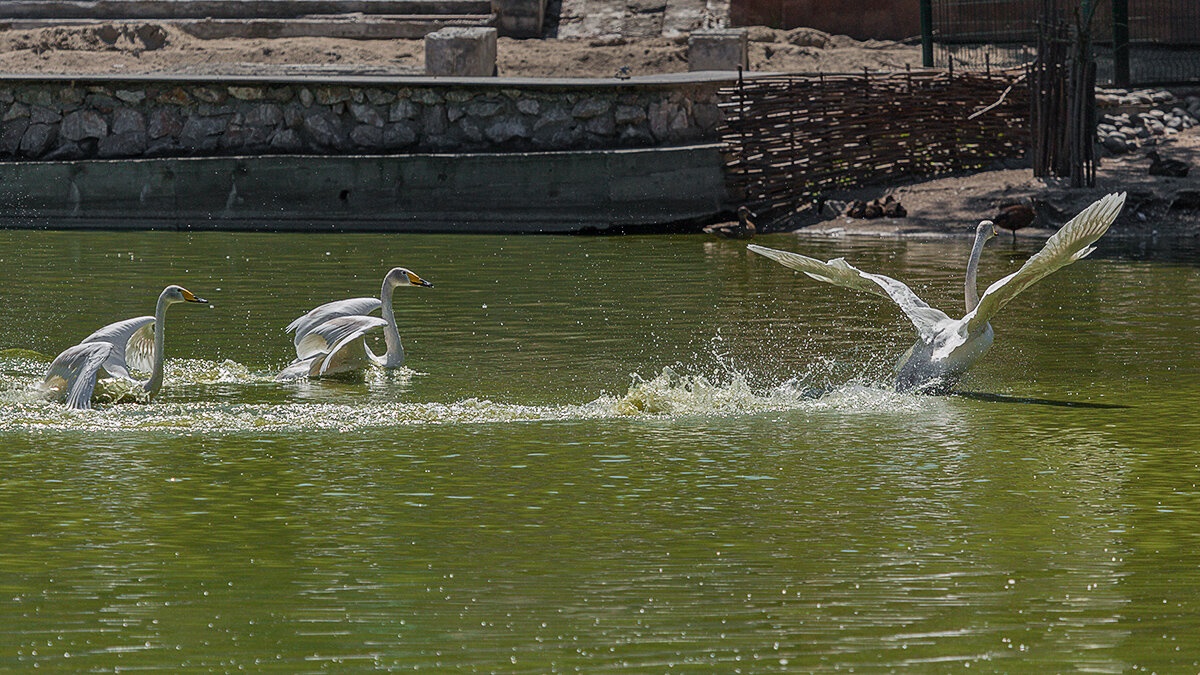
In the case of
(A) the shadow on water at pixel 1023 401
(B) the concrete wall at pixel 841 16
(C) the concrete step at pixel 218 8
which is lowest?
(A) the shadow on water at pixel 1023 401

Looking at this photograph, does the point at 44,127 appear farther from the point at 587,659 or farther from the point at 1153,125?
the point at 587,659

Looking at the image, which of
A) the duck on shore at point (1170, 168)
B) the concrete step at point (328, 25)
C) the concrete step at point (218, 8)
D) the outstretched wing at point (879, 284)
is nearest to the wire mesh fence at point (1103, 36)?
the duck on shore at point (1170, 168)

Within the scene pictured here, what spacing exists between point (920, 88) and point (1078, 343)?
1033cm

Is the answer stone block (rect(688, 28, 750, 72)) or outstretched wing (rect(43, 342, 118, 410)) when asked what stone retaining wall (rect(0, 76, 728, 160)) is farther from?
outstretched wing (rect(43, 342, 118, 410))

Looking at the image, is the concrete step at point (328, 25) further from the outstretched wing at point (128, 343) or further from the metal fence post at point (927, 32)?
the outstretched wing at point (128, 343)

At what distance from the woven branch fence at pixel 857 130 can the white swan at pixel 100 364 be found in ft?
37.3

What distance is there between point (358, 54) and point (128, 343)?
1499 centimetres

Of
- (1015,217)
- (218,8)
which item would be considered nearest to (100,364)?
(1015,217)

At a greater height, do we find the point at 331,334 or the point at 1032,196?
the point at 1032,196

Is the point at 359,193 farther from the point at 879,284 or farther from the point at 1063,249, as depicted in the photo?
the point at 1063,249

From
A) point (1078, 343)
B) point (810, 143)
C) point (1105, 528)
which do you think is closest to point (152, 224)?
point (810, 143)

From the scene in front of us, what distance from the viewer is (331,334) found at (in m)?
10.5

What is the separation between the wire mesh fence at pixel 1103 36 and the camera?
77.9 feet

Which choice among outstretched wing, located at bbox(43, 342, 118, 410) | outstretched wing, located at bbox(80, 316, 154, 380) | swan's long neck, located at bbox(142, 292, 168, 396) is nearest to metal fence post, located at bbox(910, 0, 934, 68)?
outstretched wing, located at bbox(80, 316, 154, 380)
